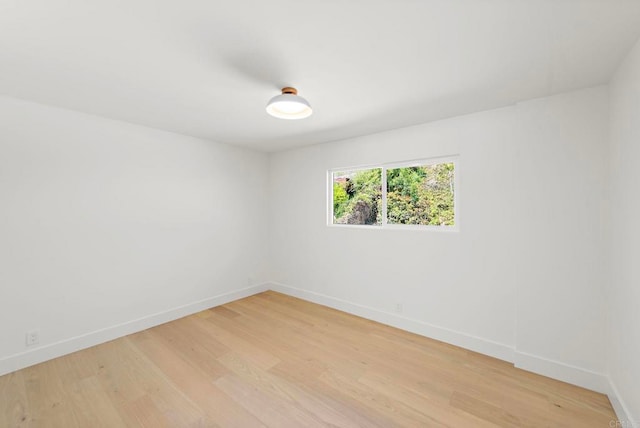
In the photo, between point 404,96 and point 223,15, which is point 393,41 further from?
point 223,15

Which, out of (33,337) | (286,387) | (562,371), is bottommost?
(286,387)

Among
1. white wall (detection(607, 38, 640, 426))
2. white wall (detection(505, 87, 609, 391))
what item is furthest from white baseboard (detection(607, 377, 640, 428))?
white wall (detection(505, 87, 609, 391))

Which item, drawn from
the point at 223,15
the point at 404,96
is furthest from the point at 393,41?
the point at 223,15

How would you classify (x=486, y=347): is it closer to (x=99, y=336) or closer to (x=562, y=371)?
(x=562, y=371)

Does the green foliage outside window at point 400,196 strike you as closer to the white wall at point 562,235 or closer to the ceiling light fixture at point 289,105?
the white wall at point 562,235

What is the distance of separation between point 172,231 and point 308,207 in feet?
6.13

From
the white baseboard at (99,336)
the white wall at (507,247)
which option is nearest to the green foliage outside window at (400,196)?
the white wall at (507,247)

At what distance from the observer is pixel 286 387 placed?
2016mm

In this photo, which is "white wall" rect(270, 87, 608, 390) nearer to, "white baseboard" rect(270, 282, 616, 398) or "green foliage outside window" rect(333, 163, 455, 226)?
"white baseboard" rect(270, 282, 616, 398)

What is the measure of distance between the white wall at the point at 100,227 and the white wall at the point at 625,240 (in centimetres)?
399

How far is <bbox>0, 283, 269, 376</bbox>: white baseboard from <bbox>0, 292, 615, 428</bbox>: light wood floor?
0.09m

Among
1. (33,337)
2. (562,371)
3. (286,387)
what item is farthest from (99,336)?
(562,371)

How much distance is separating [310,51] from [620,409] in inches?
120

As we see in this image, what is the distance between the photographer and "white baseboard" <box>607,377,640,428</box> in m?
1.54
